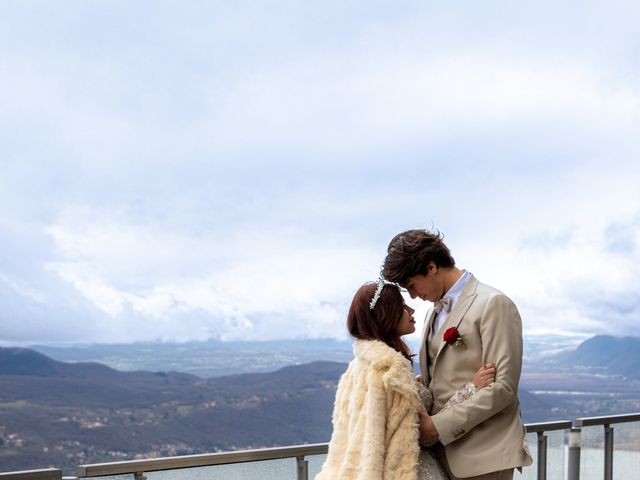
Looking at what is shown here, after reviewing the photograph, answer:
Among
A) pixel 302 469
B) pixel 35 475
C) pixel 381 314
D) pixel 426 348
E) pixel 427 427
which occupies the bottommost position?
pixel 302 469

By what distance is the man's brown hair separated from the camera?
119 inches

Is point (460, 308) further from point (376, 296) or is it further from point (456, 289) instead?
point (376, 296)

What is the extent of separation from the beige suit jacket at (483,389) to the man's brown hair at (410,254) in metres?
0.18

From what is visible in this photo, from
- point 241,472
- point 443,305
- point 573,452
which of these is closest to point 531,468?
point 573,452

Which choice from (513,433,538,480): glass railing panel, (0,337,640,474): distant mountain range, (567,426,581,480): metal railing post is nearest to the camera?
(513,433,538,480): glass railing panel

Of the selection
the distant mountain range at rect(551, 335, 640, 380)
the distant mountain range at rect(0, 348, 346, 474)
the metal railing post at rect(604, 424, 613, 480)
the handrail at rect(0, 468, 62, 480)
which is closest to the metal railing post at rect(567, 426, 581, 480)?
the metal railing post at rect(604, 424, 613, 480)

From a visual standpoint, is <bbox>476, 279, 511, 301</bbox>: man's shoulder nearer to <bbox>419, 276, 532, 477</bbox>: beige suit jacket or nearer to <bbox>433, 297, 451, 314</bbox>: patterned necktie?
<bbox>419, 276, 532, 477</bbox>: beige suit jacket

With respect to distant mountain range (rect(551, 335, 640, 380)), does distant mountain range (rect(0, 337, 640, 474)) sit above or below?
below

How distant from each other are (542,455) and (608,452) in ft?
2.77

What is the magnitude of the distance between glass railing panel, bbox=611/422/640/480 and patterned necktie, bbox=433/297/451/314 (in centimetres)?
303

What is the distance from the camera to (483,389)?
9.79 ft

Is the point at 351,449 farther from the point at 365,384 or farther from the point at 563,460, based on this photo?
the point at 563,460

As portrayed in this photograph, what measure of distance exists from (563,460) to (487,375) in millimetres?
2543

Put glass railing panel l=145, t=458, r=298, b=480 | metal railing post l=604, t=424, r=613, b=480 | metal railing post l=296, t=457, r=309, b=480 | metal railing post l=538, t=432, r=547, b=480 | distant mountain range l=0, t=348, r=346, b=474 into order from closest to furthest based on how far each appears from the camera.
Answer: glass railing panel l=145, t=458, r=298, b=480 → metal railing post l=296, t=457, r=309, b=480 → metal railing post l=538, t=432, r=547, b=480 → metal railing post l=604, t=424, r=613, b=480 → distant mountain range l=0, t=348, r=346, b=474
